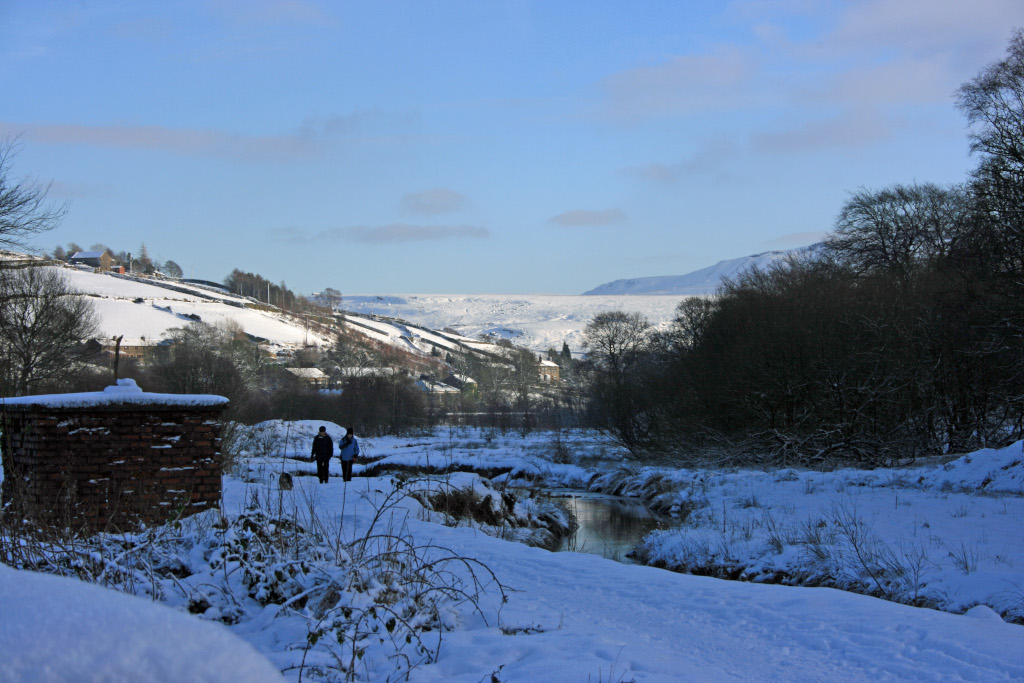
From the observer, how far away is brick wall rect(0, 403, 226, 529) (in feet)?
31.7

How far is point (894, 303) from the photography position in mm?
27062

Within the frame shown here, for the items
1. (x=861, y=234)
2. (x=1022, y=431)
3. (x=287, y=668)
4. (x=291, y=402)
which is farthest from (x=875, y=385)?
(x=291, y=402)

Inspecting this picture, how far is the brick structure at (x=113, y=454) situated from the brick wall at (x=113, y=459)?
11 mm

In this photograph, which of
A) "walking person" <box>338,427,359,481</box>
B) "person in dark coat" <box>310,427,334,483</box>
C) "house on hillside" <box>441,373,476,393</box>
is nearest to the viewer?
"person in dark coat" <box>310,427,334,483</box>

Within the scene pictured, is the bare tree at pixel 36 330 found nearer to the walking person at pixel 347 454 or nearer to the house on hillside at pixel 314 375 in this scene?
the walking person at pixel 347 454

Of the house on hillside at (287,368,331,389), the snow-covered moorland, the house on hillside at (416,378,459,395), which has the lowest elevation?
the snow-covered moorland

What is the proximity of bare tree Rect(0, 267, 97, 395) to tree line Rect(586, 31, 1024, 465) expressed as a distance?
27635mm

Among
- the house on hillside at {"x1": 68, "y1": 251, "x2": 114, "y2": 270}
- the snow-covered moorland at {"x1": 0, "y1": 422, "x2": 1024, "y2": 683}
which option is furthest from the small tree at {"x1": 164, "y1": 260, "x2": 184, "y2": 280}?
the snow-covered moorland at {"x1": 0, "y1": 422, "x2": 1024, "y2": 683}

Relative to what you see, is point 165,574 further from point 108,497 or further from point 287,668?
point 108,497

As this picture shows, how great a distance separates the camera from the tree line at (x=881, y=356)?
22.3 metres

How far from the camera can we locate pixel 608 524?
21016 millimetres

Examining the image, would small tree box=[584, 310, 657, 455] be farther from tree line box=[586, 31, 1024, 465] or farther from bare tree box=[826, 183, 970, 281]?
bare tree box=[826, 183, 970, 281]

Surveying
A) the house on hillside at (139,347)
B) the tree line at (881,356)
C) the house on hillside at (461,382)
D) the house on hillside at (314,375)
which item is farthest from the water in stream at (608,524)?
the house on hillside at (461,382)

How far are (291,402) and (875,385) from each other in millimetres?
48058
